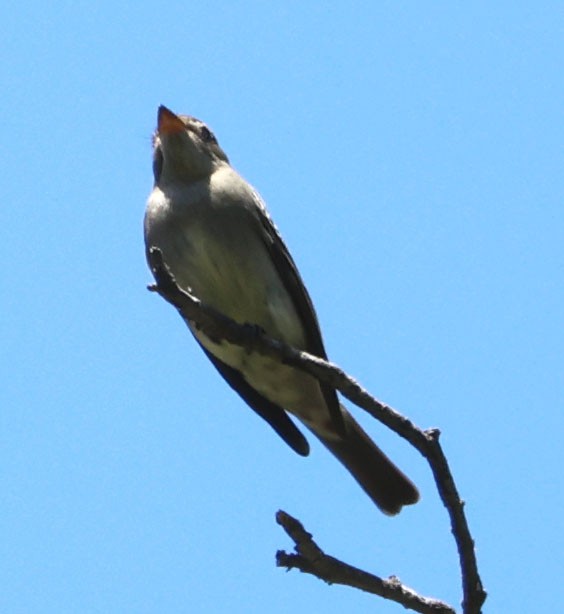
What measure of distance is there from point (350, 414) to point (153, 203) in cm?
179

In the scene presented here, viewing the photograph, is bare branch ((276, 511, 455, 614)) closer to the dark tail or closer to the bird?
the bird

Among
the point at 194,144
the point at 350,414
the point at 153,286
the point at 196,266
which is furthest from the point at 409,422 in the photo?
the point at 194,144

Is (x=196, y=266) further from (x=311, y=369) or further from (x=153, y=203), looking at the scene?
(x=311, y=369)

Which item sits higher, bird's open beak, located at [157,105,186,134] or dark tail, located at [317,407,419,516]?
bird's open beak, located at [157,105,186,134]

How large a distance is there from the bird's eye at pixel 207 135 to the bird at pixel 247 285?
55 millimetres

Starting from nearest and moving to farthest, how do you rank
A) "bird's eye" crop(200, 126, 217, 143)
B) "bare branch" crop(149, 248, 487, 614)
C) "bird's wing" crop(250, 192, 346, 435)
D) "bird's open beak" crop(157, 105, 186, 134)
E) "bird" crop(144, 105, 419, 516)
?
"bare branch" crop(149, 248, 487, 614) → "bird" crop(144, 105, 419, 516) → "bird's wing" crop(250, 192, 346, 435) → "bird's open beak" crop(157, 105, 186, 134) → "bird's eye" crop(200, 126, 217, 143)

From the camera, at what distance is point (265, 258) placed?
6723 mm

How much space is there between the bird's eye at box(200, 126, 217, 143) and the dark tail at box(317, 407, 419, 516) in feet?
6.52

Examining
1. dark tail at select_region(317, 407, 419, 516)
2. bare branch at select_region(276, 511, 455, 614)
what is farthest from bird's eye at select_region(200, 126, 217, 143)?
bare branch at select_region(276, 511, 455, 614)

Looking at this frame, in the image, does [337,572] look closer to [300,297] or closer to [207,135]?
[300,297]

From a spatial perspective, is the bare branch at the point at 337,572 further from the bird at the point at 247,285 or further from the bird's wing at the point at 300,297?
the bird's wing at the point at 300,297

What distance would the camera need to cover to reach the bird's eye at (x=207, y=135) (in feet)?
24.8

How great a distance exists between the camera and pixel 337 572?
3.54 meters

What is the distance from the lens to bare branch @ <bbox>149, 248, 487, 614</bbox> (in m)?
3.35
